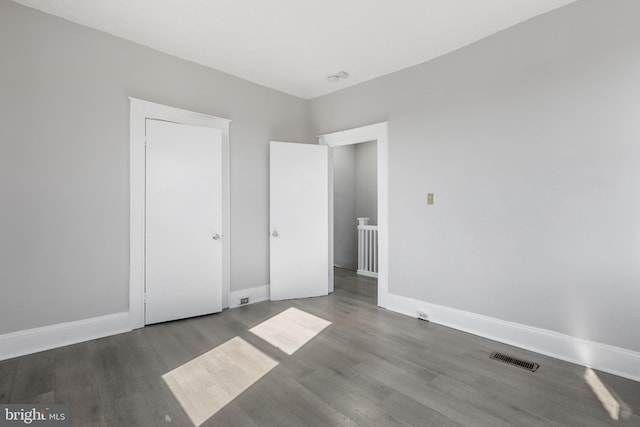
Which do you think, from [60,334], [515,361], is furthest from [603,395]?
[60,334]

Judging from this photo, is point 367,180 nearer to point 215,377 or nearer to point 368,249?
point 368,249

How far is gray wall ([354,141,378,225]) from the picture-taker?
6133mm

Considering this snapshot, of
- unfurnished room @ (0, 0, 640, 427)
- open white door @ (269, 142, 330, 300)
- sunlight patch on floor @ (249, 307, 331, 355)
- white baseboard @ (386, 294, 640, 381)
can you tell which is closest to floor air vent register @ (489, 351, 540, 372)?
unfurnished room @ (0, 0, 640, 427)

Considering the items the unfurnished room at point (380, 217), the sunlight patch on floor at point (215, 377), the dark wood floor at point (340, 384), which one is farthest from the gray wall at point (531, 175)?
the sunlight patch on floor at point (215, 377)

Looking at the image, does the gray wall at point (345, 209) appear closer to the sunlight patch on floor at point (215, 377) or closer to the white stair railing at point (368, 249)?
the white stair railing at point (368, 249)

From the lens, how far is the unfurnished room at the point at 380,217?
209 centimetres

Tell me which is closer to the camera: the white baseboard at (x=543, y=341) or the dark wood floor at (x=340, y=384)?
the dark wood floor at (x=340, y=384)

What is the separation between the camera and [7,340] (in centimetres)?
242

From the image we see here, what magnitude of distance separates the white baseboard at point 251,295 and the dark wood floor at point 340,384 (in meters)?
0.75

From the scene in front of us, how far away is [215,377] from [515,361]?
2394 millimetres

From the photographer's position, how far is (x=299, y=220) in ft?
13.8

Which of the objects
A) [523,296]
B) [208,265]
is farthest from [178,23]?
[523,296]

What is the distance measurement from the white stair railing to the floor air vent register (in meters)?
2.90

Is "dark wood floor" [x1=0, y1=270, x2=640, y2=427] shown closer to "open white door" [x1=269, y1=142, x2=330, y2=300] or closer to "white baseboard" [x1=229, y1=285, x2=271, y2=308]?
"white baseboard" [x1=229, y1=285, x2=271, y2=308]
